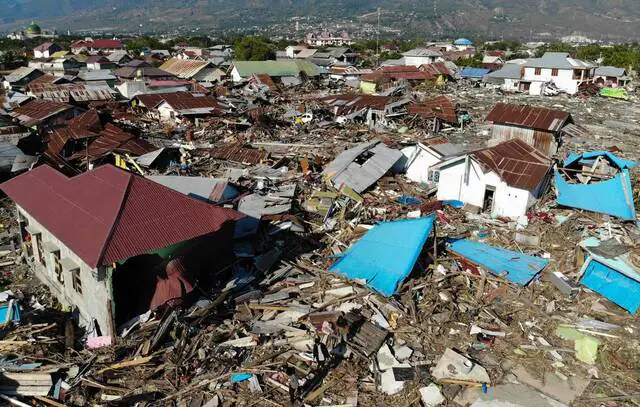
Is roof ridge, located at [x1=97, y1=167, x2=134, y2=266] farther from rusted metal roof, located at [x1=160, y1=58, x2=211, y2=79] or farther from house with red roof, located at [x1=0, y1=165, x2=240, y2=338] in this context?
rusted metal roof, located at [x1=160, y1=58, x2=211, y2=79]

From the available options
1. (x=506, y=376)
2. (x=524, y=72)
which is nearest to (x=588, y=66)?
(x=524, y=72)

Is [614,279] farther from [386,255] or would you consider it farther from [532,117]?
[532,117]

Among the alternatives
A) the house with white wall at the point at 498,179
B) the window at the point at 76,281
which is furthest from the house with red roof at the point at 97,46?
the window at the point at 76,281

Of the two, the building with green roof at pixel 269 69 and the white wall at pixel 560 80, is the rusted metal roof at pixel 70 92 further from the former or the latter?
the white wall at pixel 560 80

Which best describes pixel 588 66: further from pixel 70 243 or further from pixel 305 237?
pixel 70 243

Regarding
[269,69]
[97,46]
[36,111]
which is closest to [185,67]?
[269,69]

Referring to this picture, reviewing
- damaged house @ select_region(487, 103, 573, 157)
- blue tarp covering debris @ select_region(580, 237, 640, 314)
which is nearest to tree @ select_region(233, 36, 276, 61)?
damaged house @ select_region(487, 103, 573, 157)
